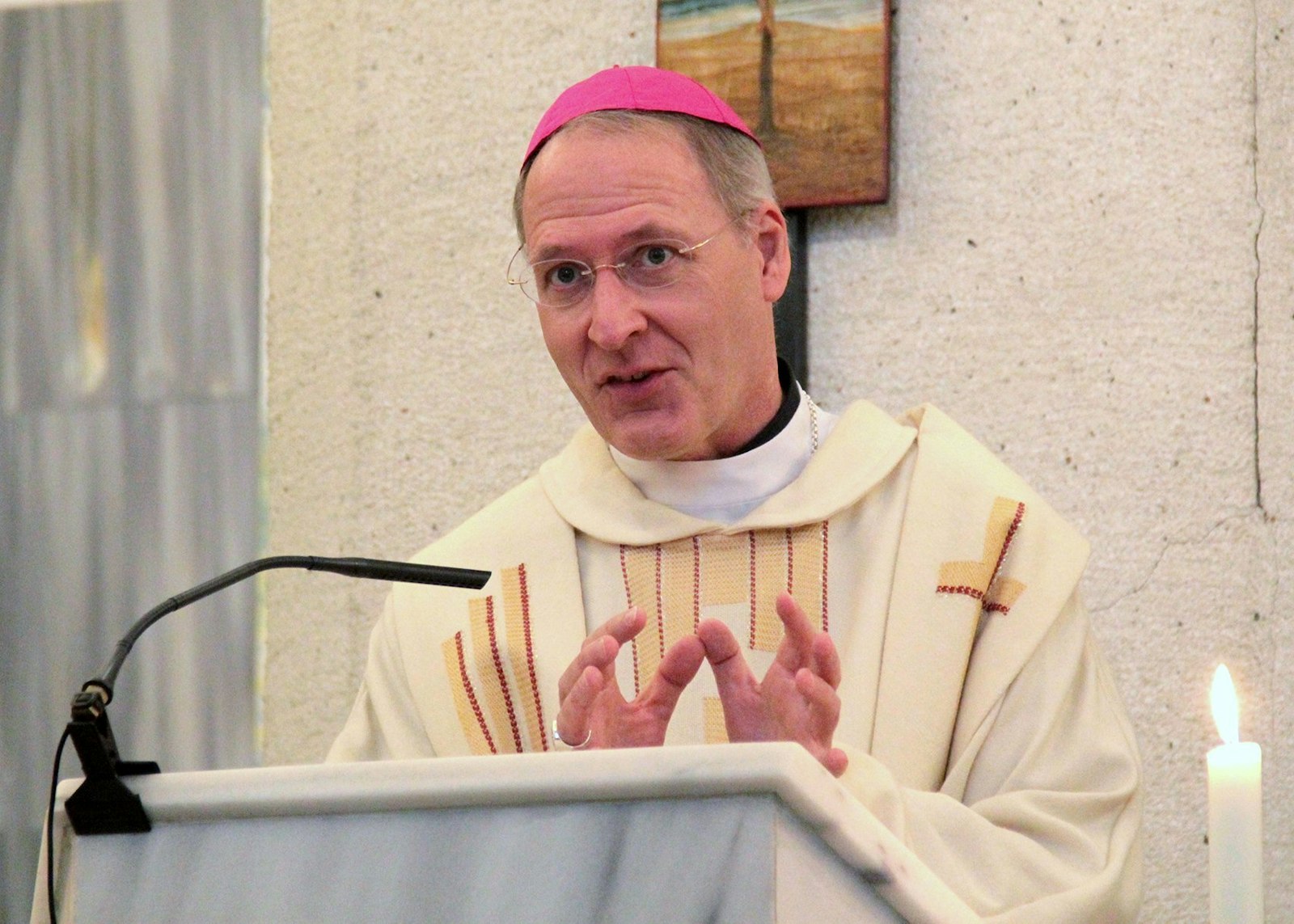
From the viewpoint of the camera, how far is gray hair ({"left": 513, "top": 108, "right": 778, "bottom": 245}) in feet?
9.89

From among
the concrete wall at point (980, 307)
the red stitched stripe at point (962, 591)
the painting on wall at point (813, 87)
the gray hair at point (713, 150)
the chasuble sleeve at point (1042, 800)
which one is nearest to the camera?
the chasuble sleeve at point (1042, 800)

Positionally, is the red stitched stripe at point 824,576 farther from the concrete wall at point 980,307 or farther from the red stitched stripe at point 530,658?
the concrete wall at point 980,307

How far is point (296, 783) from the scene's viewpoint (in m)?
1.50

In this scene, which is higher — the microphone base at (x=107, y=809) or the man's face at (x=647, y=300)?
the man's face at (x=647, y=300)

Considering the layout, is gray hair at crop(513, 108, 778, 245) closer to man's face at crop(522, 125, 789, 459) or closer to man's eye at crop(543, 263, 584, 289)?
man's face at crop(522, 125, 789, 459)

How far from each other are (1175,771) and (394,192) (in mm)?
2225

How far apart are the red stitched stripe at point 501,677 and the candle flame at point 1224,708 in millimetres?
1330

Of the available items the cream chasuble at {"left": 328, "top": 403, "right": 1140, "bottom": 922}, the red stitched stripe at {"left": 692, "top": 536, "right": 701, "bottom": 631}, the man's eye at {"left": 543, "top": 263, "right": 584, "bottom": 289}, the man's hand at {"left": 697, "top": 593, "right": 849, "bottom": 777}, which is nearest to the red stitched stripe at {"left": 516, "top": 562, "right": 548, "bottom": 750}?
the cream chasuble at {"left": 328, "top": 403, "right": 1140, "bottom": 922}

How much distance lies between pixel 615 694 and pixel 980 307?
6.00 ft

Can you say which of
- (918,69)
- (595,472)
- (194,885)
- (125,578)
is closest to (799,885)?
(194,885)

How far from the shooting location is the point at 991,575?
2.81 m

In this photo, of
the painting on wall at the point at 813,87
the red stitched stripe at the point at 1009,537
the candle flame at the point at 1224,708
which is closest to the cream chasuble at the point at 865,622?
the red stitched stripe at the point at 1009,537

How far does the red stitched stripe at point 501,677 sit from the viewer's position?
9.64 ft

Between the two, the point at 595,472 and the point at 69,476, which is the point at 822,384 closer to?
the point at 595,472
